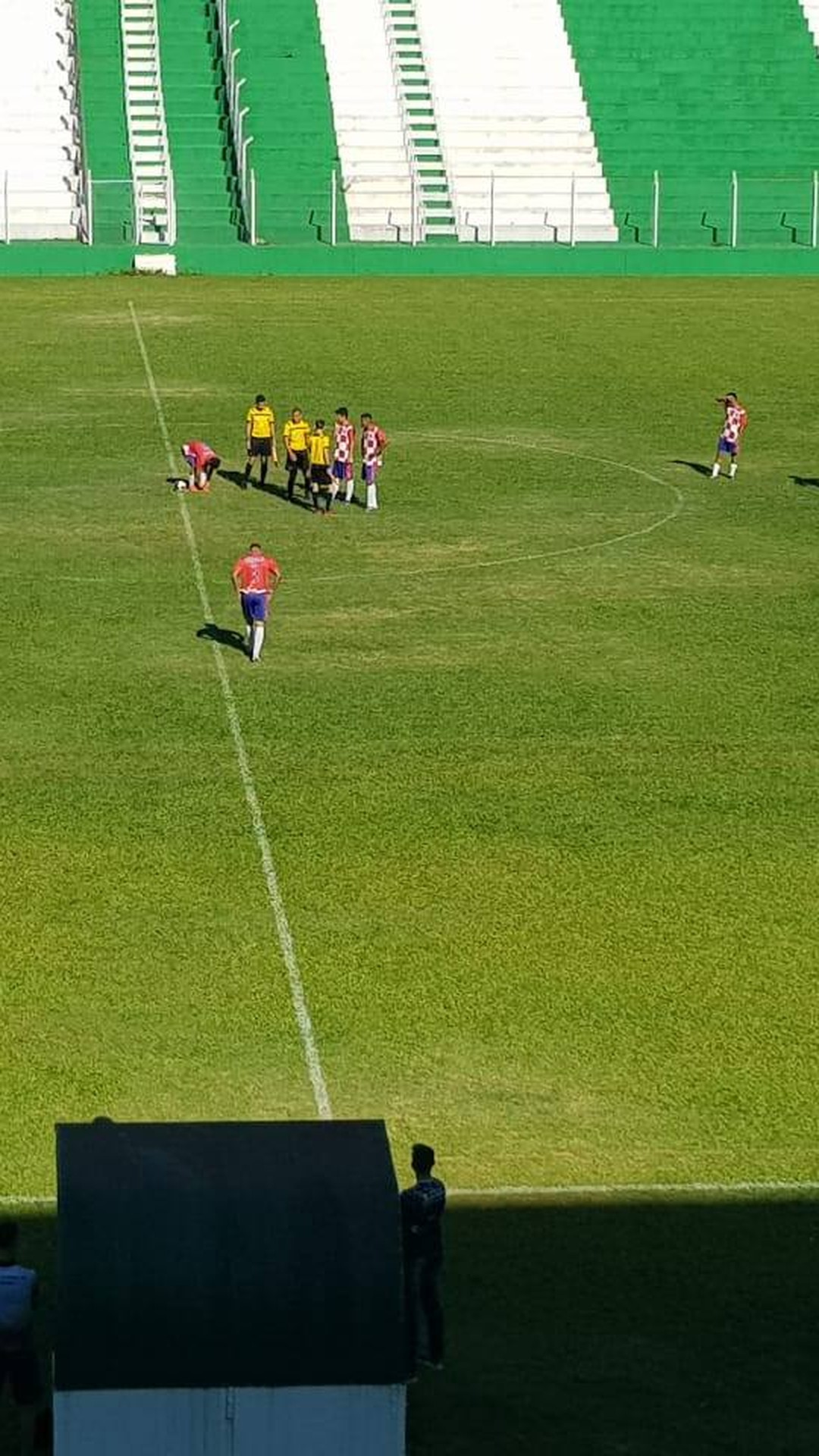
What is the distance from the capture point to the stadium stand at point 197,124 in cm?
7856

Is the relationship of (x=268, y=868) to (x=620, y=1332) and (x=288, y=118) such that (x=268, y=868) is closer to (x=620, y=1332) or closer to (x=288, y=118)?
(x=620, y=1332)

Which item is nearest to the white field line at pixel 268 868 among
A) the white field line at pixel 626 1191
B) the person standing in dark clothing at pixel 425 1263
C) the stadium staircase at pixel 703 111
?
the white field line at pixel 626 1191

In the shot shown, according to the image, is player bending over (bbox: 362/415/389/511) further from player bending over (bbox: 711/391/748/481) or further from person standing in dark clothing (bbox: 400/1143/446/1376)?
person standing in dark clothing (bbox: 400/1143/446/1376)

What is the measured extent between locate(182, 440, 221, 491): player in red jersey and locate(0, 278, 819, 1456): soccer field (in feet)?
1.67

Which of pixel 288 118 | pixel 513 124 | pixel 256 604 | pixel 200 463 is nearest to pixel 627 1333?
pixel 256 604

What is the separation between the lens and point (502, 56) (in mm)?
85438

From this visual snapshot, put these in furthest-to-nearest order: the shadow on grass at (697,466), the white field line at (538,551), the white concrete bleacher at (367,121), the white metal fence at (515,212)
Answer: the white concrete bleacher at (367,121) < the white metal fence at (515,212) < the shadow on grass at (697,466) < the white field line at (538,551)

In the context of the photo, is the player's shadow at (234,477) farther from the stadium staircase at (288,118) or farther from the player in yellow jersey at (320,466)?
the stadium staircase at (288,118)

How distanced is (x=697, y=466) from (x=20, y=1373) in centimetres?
3538

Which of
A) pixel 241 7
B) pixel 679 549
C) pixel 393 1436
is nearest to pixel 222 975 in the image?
pixel 393 1436

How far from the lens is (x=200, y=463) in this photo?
4559cm

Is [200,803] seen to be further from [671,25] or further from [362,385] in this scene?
[671,25]

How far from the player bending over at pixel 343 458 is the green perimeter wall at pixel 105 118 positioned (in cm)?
3318

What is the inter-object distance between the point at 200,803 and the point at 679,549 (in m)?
15.7
